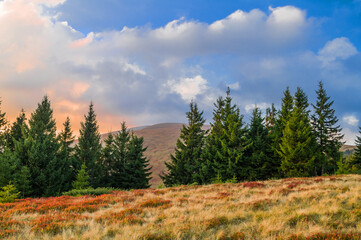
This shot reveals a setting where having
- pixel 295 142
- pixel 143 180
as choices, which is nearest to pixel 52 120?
pixel 143 180

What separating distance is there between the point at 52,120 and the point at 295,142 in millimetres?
44067

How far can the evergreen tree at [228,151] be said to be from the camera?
31.7 meters

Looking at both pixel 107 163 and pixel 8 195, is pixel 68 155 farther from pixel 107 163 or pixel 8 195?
pixel 8 195

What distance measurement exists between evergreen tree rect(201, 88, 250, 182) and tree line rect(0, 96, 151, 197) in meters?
14.0

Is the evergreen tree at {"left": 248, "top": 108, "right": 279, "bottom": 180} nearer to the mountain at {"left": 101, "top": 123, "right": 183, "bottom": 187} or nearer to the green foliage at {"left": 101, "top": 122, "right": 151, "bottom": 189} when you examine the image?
the green foliage at {"left": 101, "top": 122, "right": 151, "bottom": 189}

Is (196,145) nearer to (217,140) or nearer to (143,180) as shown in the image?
(217,140)

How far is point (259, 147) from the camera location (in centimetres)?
3434

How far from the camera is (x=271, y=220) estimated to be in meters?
6.73

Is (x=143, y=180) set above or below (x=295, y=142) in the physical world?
below

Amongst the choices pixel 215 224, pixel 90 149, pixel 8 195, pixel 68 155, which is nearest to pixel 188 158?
pixel 90 149

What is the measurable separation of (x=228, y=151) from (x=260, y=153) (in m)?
5.12

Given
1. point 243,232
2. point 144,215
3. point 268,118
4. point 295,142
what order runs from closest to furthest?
point 243,232 → point 144,215 → point 295,142 → point 268,118


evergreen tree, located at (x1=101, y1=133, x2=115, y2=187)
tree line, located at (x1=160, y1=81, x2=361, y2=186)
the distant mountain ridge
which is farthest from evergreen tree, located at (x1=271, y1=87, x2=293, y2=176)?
the distant mountain ridge

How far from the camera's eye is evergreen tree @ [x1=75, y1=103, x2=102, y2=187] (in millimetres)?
39237
